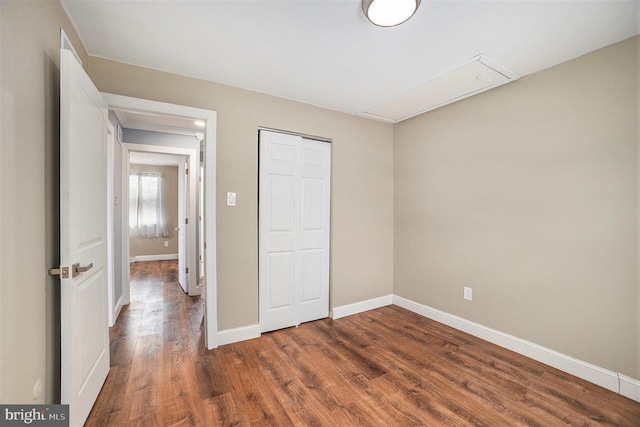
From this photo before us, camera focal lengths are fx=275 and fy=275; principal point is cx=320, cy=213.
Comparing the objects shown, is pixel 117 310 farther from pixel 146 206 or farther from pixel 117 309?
pixel 146 206

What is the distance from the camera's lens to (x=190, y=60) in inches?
87.4

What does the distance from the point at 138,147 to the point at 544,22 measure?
14.7 ft

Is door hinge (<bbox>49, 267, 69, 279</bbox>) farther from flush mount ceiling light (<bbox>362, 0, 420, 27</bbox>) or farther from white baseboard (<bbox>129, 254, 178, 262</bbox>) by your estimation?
white baseboard (<bbox>129, 254, 178, 262</bbox>)

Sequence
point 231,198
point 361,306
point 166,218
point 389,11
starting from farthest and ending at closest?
point 166,218 → point 361,306 → point 231,198 → point 389,11

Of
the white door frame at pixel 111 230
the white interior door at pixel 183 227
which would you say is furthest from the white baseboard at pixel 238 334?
the white interior door at pixel 183 227

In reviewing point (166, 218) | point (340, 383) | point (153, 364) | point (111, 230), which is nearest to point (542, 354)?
point (340, 383)

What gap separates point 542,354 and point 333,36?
305 centimetres

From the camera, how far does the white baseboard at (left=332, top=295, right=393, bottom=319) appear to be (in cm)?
333

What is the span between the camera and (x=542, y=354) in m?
2.34

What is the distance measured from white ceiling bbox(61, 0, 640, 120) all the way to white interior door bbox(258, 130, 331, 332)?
79cm

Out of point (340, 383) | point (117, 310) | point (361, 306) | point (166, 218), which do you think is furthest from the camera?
point (166, 218)

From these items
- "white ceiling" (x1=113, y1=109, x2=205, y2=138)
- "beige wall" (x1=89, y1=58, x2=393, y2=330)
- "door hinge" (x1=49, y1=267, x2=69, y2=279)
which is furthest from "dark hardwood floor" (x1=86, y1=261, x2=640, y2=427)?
"white ceiling" (x1=113, y1=109, x2=205, y2=138)

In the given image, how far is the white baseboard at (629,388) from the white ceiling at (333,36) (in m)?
2.37

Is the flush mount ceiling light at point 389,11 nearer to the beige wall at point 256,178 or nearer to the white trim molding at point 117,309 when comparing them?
the beige wall at point 256,178
